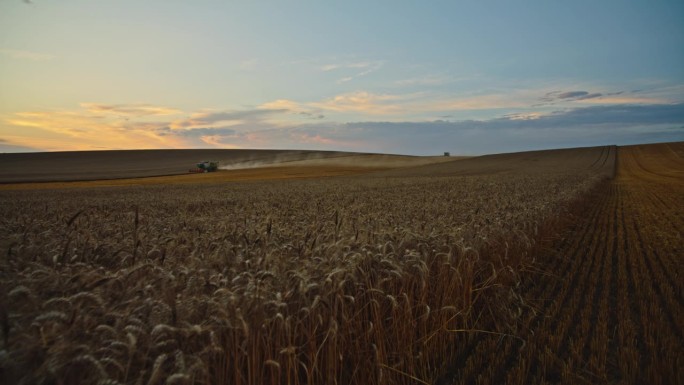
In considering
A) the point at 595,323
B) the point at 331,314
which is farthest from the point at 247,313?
the point at 595,323

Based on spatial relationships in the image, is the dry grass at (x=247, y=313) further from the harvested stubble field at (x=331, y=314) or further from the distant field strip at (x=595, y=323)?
the distant field strip at (x=595, y=323)

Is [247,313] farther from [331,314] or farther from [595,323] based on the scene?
[595,323]

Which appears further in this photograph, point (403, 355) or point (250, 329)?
point (403, 355)

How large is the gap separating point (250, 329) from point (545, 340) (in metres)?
3.34

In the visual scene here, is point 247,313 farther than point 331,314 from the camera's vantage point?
No

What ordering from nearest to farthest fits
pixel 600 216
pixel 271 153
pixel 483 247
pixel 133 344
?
pixel 133 344 → pixel 483 247 → pixel 600 216 → pixel 271 153

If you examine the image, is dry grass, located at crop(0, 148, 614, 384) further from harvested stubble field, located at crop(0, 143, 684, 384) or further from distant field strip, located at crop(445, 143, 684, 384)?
distant field strip, located at crop(445, 143, 684, 384)

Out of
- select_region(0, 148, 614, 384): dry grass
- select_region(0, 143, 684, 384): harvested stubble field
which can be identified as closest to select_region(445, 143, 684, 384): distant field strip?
select_region(0, 143, 684, 384): harvested stubble field

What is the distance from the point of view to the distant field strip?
397cm

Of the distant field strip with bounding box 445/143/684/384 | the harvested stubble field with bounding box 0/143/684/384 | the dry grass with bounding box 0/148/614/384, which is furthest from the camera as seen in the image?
the distant field strip with bounding box 445/143/684/384

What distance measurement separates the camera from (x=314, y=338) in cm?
336

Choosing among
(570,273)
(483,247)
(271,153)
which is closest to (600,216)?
(570,273)

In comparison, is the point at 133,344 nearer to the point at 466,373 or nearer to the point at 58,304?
the point at 58,304

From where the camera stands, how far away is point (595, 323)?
5180 mm
